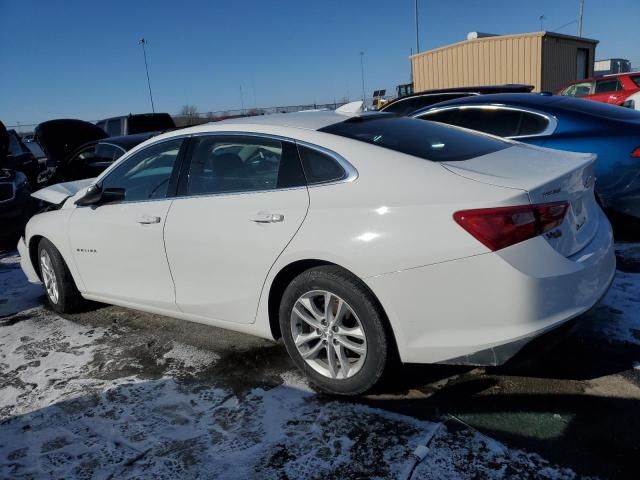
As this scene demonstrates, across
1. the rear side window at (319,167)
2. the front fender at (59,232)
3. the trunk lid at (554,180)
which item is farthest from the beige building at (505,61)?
the rear side window at (319,167)

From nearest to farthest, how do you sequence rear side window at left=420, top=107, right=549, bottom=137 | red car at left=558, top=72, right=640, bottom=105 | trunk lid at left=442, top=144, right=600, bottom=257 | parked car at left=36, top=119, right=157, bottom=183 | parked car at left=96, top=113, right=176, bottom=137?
trunk lid at left=442, top=144, right=600, bottom=257
rear side window at left=420, top=107, right=549, bottom=137
parked car at left=36, top=119, right=157, bottom=183
parked car at left=96, top=113, right=176, bottom=137
red car at left=558, top=72, right=640, bottom=105

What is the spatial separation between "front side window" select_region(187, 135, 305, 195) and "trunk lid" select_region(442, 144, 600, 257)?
900mm

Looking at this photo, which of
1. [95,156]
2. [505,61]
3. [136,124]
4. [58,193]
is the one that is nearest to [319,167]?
[58,193]

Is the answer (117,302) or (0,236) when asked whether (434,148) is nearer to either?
(117,302)

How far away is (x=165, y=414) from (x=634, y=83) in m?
16.8

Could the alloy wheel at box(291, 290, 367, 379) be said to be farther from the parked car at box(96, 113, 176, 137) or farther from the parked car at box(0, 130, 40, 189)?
the parked car at box(96, 113, 176, 137)

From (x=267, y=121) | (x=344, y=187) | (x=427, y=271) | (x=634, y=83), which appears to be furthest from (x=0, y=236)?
(x=634, y=83)

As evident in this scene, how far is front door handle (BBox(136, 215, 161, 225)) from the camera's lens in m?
3.54

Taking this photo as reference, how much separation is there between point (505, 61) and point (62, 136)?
56.8ft

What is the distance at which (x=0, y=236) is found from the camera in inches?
294

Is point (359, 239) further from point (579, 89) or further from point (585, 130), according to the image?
point (579, 89)

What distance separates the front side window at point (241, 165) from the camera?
3.04 m

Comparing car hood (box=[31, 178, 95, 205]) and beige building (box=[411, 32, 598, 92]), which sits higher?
beige building (box=[411, 32, 598, 92])

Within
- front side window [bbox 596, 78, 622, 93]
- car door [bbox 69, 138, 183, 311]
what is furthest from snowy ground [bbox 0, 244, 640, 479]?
front side window [bbox 596, 78, 622, 93]
